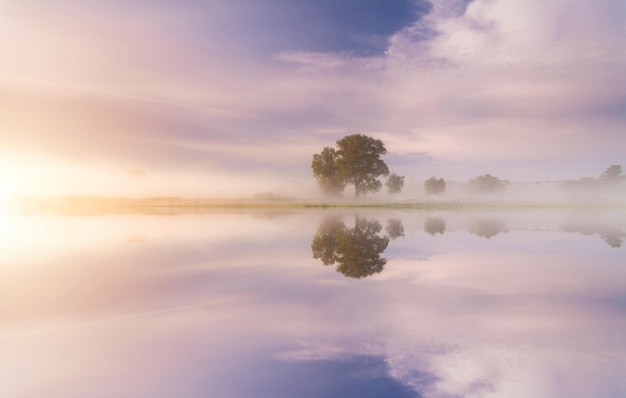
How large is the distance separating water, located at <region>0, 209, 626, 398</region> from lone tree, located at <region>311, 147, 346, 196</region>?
9900 cm

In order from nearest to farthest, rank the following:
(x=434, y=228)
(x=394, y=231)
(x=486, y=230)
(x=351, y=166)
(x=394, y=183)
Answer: (x=394, y=231)
(x=486, y=230)
(x=434, y=228)
(x=351, y=166)
(x=394, y=183)

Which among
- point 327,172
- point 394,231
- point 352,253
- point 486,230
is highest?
point 327,172

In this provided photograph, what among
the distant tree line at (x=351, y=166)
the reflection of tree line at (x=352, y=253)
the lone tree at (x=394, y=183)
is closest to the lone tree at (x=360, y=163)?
the distant tree line at (x=351, y=166)

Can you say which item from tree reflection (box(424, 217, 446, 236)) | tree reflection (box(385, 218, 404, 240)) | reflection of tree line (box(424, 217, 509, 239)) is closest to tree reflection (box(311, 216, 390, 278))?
tree reflection (box(385, 218, 404, 240))

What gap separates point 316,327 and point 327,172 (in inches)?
4280

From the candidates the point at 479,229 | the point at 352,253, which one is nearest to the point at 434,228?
the point at 479,229

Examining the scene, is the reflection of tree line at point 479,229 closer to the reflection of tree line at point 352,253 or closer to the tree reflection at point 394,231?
the tree reflection at point 394,231

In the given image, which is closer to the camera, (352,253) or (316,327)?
(316,327)

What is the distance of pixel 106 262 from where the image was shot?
18.6 meters

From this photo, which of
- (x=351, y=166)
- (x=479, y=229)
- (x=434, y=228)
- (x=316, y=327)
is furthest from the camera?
(x=351, y=166)

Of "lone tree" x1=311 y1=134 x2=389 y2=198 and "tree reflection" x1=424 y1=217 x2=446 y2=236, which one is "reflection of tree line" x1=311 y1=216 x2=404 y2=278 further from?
"lone tree" x1=311 y1=134 x2=389 y2=198

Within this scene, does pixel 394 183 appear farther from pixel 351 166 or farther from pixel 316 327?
pixel 316 327

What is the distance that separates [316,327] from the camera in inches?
361

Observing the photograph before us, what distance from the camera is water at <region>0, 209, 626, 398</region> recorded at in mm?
6633
